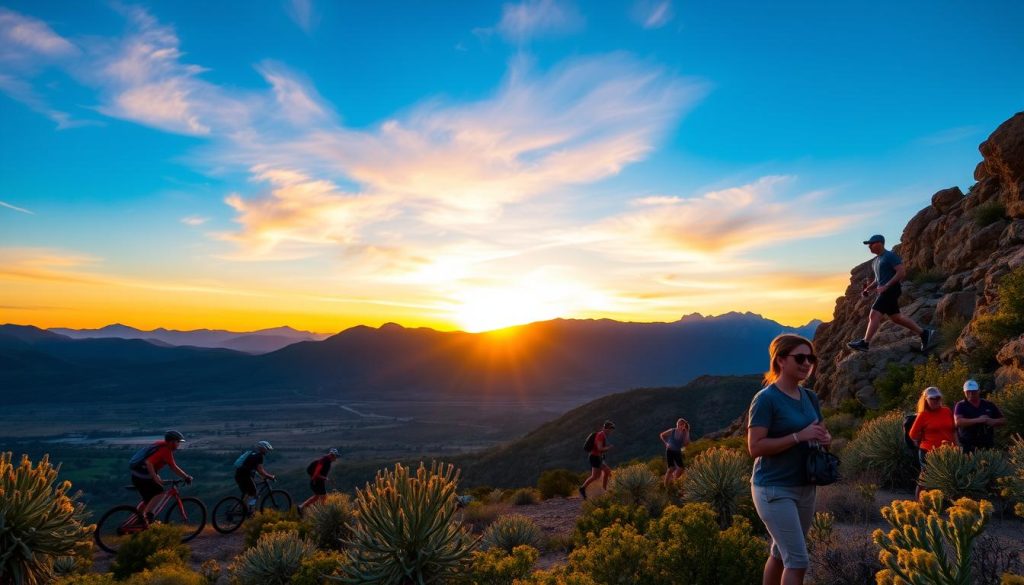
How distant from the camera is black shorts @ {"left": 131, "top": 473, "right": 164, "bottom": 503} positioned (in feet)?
32.1

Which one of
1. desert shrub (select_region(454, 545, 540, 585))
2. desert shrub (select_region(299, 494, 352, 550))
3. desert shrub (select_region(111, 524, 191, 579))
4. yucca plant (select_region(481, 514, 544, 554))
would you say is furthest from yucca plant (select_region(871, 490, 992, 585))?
desert shrub (select_region(111, 524, 191, 579))

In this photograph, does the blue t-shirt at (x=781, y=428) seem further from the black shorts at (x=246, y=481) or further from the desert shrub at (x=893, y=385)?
the desert shrub at (x=893, y=385)

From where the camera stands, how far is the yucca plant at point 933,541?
8.83 ft

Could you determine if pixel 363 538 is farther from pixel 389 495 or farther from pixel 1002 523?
pixel 1002 523

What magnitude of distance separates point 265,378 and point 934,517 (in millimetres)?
203442

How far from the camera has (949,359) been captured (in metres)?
13.9

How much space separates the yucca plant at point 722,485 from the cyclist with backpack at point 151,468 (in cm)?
826

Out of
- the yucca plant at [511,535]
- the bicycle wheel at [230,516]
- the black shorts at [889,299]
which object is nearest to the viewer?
the yucca plant at [511,535]

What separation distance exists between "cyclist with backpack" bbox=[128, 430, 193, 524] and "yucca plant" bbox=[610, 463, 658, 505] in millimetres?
7847

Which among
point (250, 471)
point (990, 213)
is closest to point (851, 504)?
point (250, 471)

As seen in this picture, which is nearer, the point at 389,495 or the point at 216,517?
the point at 389,495

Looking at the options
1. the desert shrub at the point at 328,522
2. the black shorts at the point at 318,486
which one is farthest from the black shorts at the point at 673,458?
the black shorts at the point at 318,486

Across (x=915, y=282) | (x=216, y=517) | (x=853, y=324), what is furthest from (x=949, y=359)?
(x=216, y=517)

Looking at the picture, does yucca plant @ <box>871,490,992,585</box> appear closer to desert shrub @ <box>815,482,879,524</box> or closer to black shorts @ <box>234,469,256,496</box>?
desert shrub @ <box>815,482,879,524</box>
